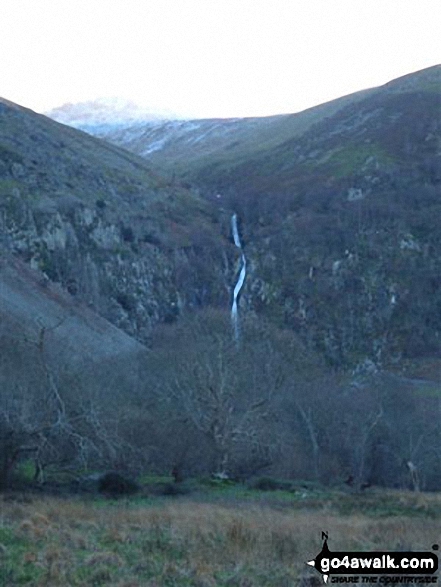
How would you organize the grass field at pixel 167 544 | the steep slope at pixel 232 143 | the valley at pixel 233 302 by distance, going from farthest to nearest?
the steep slope at pixel 232 143 → the valley at pixel 233 302 → the grass field at pixel 167 544

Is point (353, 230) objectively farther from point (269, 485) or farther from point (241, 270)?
point (269, 485)

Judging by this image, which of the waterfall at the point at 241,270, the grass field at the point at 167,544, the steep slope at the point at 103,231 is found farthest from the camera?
the waterfall at the point at 241,270

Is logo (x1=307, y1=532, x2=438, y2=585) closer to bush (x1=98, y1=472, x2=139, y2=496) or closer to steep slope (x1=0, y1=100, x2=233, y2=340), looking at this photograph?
bush (x1=98, y1=472, x2=139, y2=496)

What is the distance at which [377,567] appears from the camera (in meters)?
9.16

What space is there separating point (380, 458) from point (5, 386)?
18649 millimetres

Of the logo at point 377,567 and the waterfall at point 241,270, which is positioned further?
the waterfall at point 241,270

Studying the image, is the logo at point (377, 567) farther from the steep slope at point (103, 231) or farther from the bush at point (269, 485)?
the steep slope at point (103, 231)

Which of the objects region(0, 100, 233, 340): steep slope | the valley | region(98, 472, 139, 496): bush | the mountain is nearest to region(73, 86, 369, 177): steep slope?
the valley

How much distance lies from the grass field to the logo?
305 millimetres

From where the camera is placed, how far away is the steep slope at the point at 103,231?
74375mm

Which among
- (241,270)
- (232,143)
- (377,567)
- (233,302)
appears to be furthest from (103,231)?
(232,143)

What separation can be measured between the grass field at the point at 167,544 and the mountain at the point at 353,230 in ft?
199

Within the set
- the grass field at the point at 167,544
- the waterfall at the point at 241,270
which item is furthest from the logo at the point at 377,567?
the waterfall at the point at 241,270

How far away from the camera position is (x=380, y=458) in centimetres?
3994
